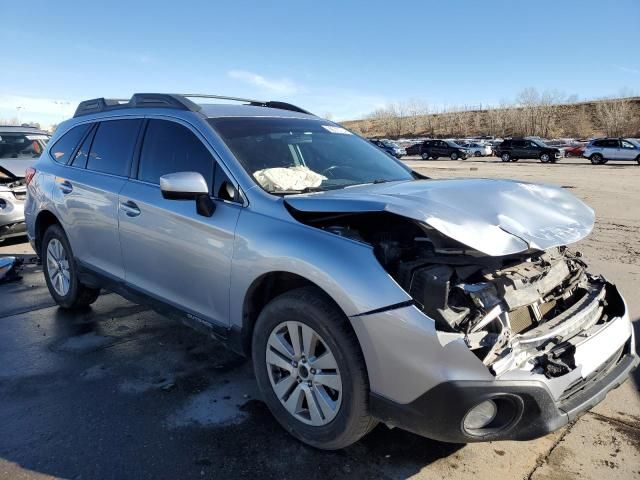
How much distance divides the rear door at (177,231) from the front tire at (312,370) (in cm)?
47

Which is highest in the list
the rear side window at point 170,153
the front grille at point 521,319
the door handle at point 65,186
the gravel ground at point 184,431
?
the rear side window at point 170,153

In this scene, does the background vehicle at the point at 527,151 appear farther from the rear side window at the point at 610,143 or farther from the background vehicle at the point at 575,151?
the rear side window at the point at 610,143

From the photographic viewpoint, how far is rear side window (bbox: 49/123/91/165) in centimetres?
485

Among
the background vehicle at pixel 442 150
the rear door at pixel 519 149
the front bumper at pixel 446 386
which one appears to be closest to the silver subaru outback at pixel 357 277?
the front bumper at pixel 446 386

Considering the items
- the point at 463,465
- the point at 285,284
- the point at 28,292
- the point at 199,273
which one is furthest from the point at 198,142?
the point at 28,292

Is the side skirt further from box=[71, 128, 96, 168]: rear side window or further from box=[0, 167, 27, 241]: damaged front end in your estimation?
box=[0, 167, 27, 241]: damaged front end

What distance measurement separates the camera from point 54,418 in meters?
3.15

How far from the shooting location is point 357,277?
2.45m

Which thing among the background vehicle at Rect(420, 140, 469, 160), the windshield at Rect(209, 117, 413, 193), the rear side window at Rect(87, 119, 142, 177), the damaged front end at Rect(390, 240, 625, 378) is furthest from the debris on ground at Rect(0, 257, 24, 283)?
the background vehicle at Rect(420, 140, 469, 160)

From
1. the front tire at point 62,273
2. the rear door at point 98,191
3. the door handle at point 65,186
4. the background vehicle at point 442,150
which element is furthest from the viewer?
the background vehicle at point 442,150

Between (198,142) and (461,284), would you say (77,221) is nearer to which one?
(198,142)

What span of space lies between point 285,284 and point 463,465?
1.37 m

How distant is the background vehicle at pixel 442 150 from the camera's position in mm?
44469

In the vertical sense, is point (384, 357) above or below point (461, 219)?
below
